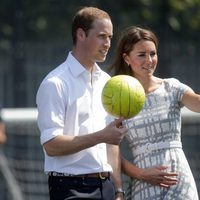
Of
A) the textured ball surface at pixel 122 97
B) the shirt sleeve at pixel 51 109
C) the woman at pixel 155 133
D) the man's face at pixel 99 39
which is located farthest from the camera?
the woman at pixel 155 133

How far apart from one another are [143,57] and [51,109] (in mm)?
783

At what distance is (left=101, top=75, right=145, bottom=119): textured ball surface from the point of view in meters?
7.29

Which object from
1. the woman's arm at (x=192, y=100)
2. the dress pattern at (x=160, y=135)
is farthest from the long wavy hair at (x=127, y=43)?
the woman's arm at (x=192, y=100)

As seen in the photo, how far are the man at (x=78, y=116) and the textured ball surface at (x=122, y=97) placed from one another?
8.7 inches

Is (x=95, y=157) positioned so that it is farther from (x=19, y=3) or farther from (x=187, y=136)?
(x=19, y=3)

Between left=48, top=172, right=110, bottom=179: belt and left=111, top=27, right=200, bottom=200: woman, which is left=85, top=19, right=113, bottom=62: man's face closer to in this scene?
left=111, top=27, right=200, bottom=200: woman

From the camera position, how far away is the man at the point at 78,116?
7.44 metres

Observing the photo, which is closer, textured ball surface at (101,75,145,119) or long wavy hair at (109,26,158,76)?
textured ball surface at (101,75,145,119)

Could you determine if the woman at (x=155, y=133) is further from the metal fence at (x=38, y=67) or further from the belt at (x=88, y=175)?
the metal fence at (x=38, y=67)

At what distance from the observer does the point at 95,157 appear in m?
7.61

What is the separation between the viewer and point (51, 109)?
24.4ft

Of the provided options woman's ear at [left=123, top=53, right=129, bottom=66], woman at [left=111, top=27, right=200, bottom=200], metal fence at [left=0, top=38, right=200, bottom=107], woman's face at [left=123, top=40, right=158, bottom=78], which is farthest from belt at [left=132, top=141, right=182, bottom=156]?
metal fence at [left=0, top=38, right=200, bottom=107]

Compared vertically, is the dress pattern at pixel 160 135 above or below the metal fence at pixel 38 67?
below

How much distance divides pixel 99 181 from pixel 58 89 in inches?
25.3
